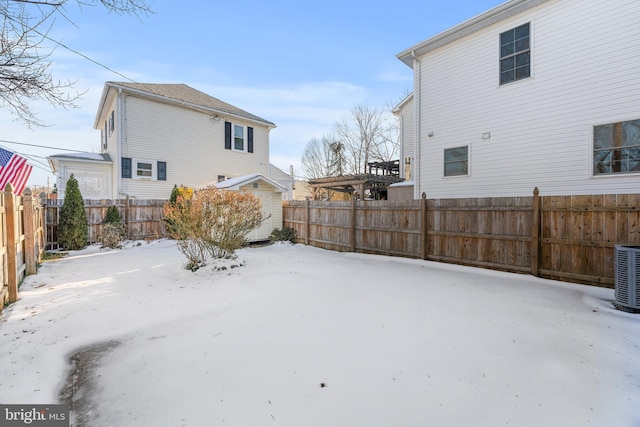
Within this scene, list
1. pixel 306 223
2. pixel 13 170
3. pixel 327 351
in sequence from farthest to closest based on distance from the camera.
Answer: pixel 306 223 → pixel 13 170 → pixel 327 351

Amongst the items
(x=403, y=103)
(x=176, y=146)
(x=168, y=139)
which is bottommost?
(x=176, y=146)

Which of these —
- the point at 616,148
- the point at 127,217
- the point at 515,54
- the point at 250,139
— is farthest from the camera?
the point at 250,139

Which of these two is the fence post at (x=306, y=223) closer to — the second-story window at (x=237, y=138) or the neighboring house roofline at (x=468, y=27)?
the neighboring house roofline at (x=468, y=27)

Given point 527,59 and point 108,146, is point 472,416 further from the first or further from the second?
point 108,146

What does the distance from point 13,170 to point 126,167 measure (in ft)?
16.7

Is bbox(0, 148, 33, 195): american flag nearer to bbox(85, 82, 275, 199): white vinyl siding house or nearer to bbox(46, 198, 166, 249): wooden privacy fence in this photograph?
bbox(46, 198, 166, 249): wooden privacy fence

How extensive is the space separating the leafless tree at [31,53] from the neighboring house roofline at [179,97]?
864cm

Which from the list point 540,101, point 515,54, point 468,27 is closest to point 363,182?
point 468,27

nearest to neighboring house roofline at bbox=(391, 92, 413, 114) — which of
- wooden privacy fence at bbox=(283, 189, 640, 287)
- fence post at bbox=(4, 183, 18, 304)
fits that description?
wooden privacy fence at bbox=(283, 189, 640, 287)

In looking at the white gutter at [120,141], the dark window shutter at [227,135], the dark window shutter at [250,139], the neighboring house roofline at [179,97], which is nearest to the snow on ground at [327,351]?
the white gutter at [120,141]

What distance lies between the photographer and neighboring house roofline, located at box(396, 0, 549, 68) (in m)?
8.02

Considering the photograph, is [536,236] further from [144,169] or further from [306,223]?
[144,169]

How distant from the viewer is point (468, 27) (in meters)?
8.91

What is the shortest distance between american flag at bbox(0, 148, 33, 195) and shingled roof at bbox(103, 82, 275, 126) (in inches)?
224
